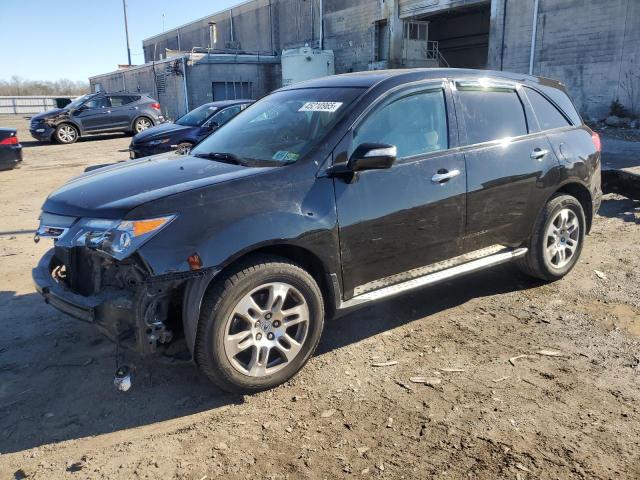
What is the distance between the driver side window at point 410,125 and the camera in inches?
142

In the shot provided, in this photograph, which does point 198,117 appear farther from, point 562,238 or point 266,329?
point 266,329

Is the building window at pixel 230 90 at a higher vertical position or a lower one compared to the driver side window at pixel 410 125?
higher

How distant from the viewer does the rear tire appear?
455 centimetres

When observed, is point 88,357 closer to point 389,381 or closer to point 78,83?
point 389,381

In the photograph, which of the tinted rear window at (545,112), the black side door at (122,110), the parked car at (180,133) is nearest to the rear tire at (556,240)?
the tinted rear window at (545,112)

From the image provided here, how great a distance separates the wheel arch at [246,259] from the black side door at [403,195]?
15cm

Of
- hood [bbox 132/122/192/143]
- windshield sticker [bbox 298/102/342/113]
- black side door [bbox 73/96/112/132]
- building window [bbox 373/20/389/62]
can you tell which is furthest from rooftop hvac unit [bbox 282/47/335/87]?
windshield sticker [bbox 298/102/342/113]

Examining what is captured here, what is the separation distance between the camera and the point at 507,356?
3607 millimetres

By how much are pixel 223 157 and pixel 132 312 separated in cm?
139

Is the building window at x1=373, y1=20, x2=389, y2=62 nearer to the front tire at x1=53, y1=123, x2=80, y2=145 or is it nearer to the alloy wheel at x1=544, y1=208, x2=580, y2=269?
the front tire at x1=53, y1=123, x2=80, y2=145

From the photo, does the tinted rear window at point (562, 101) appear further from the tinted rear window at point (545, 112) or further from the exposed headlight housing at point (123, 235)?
the exposed headlight housing at point (123, 235)

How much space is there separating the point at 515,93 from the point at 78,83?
307ft

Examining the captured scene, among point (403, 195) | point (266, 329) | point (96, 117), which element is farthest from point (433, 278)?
point (96, 117)

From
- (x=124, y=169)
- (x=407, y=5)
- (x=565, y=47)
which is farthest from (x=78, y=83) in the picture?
(x=124, y=169)
